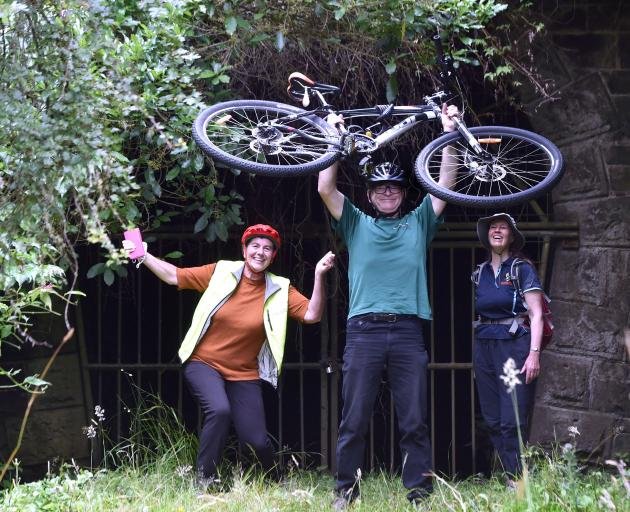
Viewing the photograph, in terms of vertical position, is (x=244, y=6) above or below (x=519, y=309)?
above

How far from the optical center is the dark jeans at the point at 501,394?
216 inches

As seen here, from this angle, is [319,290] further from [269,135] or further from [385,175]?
[269,135]

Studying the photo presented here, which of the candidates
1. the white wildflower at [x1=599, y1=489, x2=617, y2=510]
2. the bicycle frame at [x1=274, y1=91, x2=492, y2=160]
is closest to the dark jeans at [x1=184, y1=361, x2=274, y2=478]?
the bicycle frame at [x1=274, y1=91, x2=492, y2=160]

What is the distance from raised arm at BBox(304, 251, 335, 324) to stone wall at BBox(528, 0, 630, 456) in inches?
68.2

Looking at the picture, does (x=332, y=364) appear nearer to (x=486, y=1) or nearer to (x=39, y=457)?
(x=39, y=457)

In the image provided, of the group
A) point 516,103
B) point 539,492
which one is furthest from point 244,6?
point 539,492

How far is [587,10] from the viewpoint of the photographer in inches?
261

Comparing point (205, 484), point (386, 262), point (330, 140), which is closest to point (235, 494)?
point (205, 484)

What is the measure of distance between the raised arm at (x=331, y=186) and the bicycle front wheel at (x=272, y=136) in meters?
0.07

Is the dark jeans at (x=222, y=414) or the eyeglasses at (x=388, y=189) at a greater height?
the eyeglasses at (x=388, y=189)

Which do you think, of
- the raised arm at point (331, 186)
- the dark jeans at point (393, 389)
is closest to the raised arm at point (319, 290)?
the raised arm at point (331, 186)

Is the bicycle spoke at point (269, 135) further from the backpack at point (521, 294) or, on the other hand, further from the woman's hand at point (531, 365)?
the woman's hand at point (531, 365)

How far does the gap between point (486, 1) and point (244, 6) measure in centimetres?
151

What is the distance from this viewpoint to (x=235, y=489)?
5.11m
